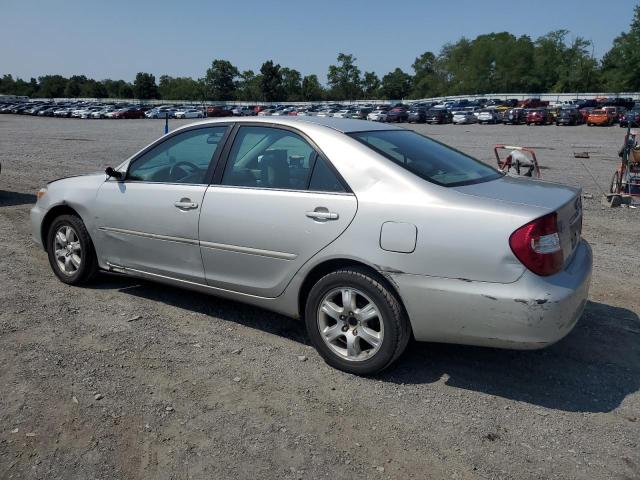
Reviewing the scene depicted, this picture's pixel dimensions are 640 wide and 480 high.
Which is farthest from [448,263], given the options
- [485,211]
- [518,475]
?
[518,475]

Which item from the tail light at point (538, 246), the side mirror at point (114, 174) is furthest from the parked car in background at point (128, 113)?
the tail light at point (538, 246)

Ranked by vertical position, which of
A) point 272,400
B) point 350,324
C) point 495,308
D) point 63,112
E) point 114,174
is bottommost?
point 272,400

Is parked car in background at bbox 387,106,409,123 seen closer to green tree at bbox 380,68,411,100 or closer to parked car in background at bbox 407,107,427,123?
parked car in background at bbox 407,107,427,123

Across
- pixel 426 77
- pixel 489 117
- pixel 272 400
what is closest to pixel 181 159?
pixel 272 400

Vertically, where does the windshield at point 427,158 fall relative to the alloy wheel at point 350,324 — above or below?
above

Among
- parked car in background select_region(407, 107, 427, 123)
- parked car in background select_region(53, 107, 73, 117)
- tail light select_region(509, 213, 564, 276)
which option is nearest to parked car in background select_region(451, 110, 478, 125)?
parked car in background select_region(407, 107, 427, 123)

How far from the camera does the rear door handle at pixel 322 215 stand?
→ 3.69m

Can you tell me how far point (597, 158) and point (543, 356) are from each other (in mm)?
18071

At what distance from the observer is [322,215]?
373cm

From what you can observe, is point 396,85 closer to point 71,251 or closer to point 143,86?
point 143,86

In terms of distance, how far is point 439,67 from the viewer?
159125 millimetres

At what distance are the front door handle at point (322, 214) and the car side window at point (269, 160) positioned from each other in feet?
0.75

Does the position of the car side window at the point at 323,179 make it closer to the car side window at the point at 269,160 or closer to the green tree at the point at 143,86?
the car side window at the point at 269,160

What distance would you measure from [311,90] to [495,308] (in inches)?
6049
